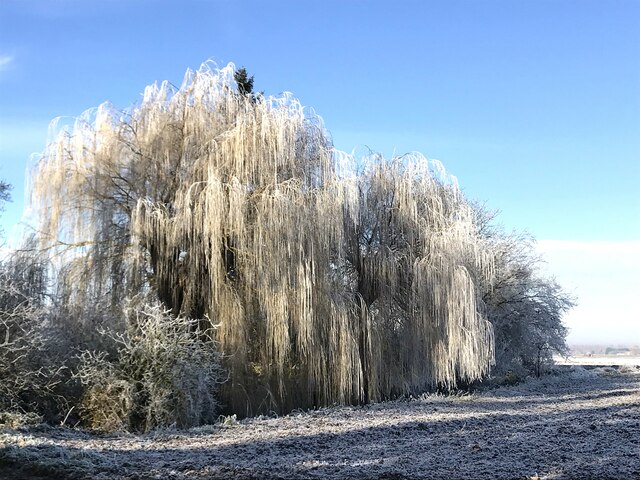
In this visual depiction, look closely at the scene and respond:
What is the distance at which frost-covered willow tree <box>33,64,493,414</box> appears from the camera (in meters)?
14.6

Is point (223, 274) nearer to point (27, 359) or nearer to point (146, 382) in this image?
point (146, 382)

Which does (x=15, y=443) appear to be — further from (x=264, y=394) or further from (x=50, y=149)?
(x=50, y=149)

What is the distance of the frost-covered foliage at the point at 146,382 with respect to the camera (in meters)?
11.8

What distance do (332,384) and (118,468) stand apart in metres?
9.18

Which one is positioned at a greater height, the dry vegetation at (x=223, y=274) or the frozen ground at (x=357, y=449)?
the dry vegetation at (x=223, y=274)

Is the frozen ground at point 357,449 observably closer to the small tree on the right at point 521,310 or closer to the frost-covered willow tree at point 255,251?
the frost-covered willow tree at point 255,251

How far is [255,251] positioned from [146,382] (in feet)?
14.1

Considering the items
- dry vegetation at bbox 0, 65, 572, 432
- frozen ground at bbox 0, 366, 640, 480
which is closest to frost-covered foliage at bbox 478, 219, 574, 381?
dry vegetation at bbox 0, 65, 572, 432

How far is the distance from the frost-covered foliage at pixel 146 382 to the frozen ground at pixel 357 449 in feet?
3.85

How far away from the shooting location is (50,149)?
599 inches

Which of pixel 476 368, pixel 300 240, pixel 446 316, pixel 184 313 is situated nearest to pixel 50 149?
pixel 184 313

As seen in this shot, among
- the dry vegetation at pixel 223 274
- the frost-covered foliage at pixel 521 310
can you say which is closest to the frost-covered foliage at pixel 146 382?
the dry vegetation at pixel 223 274

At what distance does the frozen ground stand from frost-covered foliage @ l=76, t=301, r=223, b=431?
1.17 metres

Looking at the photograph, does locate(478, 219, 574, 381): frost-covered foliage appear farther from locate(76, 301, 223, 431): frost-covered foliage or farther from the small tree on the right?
locate(76, 301, 223, 431): frost-covered foliage
